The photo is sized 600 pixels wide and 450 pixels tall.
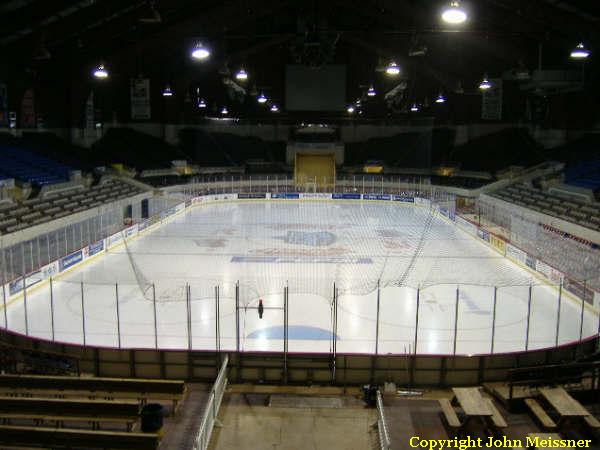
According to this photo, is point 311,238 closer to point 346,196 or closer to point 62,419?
point 346,196

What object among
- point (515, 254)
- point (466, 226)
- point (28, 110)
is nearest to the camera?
point (515, 254)

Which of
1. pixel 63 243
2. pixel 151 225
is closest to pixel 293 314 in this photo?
pixel 63 243

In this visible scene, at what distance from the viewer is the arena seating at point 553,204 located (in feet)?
69.6

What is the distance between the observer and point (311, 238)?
2419cm

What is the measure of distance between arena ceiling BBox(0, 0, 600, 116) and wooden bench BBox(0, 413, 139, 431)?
10.2 meters

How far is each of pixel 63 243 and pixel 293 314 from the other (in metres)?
8.35

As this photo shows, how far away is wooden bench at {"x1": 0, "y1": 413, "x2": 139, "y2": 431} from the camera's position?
754cm

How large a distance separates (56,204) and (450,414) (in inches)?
749

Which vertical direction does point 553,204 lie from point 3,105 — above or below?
below

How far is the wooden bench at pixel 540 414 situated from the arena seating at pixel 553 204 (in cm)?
1332

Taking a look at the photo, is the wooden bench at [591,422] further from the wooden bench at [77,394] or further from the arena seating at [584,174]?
the arena seating at [584,174]

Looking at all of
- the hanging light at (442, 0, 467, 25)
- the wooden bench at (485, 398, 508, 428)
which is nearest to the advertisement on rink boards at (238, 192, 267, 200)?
the hanging light at (442, 0, 467, 25)

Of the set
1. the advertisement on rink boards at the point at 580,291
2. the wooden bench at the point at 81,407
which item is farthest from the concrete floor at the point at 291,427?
the advertisement on rink boards at the point at 580,291

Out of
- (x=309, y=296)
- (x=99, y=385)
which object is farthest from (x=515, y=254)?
(x=99, y=385)
